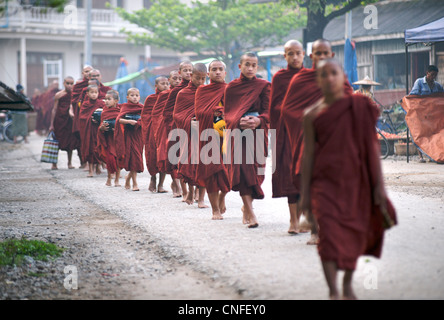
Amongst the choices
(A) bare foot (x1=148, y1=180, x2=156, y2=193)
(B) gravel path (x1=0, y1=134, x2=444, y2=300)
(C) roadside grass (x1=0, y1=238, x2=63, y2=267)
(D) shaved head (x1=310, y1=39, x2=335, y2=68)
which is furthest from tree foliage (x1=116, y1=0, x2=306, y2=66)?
(D) shaved head (x1=310, y1=39, x2=335, y2=68)

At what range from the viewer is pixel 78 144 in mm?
15281

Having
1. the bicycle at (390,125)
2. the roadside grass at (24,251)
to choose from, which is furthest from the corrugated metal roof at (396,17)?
the roadside grass at (24,251)

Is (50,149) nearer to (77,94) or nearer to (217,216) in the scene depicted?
(77,94)

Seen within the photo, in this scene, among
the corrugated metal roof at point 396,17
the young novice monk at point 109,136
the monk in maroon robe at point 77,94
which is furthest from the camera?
the corrugated metal roof at point 396,17

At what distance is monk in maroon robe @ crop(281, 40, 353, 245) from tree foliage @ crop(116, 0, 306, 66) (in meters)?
19.8

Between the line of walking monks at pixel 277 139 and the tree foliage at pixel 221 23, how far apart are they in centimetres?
1189

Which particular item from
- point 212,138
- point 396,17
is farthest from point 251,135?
point 396,17

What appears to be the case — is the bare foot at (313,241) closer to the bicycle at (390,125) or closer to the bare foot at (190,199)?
the bare foot at (190,199)

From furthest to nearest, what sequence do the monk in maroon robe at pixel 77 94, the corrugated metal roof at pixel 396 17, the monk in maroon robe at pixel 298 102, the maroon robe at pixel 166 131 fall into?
the corrugated metal roof at pixel 396 17, the monk in maroon robe at pixel 77 94, the maroon robe at pixel 166 131, the monk in maroon robe at pixel 298 102

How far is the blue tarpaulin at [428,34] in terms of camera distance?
41.3 ft

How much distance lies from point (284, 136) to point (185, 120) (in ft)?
8.39

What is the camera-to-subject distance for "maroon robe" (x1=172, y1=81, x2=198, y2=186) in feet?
29.3

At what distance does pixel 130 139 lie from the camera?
11.8m

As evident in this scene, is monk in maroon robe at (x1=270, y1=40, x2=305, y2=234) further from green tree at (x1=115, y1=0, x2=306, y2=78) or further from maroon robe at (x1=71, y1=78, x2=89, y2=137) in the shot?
green tree at (x1=115, y1=0, x2=306, y2=78)
